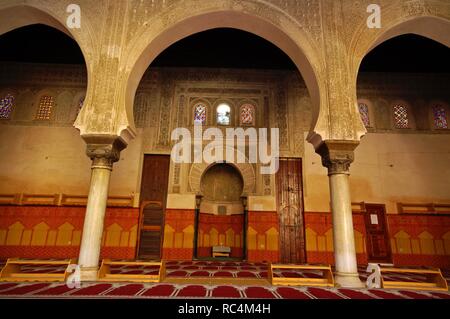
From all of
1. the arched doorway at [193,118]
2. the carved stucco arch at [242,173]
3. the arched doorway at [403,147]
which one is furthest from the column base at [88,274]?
the arched doorway at [403,147]

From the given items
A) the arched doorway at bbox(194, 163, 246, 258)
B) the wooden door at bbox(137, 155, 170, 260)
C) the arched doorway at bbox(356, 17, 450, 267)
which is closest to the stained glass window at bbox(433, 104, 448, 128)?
the arched doorway at bbox(356, 17, 450, 267)

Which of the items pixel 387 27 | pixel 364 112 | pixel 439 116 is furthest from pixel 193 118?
pixel 439 116

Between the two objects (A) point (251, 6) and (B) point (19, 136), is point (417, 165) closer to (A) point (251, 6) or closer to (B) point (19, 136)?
(A) point (251, 6)

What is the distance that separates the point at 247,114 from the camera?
1112cm

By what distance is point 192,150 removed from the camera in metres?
10.5

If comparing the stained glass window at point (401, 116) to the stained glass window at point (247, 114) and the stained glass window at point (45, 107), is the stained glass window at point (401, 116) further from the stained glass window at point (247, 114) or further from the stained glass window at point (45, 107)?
the stained glass window at point (45, 107)

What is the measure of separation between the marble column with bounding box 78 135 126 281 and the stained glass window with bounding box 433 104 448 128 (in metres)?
11.3

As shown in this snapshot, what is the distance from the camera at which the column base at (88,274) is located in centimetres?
511

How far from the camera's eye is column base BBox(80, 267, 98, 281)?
511 cm

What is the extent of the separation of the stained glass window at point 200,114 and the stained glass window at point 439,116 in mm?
8703

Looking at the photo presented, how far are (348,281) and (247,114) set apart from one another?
725cm

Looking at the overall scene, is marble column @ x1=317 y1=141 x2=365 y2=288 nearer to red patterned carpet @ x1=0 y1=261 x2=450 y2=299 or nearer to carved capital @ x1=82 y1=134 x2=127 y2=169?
red patterned carpet @ x1=0 y1=261 x2=450 y2=299

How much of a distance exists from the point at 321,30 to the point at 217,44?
169 inches

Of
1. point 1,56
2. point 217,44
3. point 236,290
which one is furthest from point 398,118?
point 1,56
